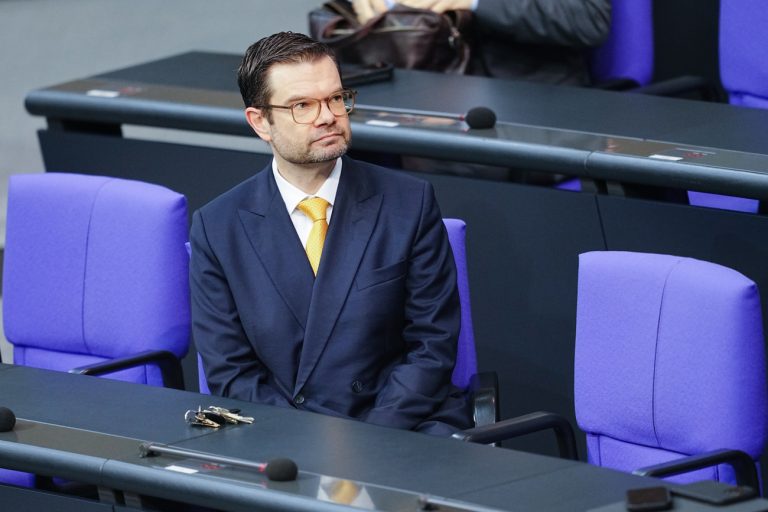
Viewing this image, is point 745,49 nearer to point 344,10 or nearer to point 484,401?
point 344,10

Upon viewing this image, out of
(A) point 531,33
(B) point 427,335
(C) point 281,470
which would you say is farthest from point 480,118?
(C) point 281,470

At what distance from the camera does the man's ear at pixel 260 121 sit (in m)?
3.08

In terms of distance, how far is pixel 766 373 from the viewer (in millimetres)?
2859

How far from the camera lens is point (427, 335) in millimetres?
3002

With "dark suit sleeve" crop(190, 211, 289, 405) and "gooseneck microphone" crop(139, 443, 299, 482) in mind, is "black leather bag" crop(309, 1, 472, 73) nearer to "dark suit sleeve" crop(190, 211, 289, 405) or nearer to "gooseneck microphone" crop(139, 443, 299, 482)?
"dark suit sleeve" crop(190, 211, 289, 405)

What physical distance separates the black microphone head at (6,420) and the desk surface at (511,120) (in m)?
1.52

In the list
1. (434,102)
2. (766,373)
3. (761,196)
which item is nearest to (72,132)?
(434,102)

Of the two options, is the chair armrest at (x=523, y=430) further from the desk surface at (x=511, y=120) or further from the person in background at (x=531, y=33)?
the person in background at (x=531, y=33)

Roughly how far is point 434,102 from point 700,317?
1.54 metres

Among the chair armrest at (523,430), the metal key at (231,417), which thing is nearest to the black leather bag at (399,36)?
the chair armrest at (523,430)

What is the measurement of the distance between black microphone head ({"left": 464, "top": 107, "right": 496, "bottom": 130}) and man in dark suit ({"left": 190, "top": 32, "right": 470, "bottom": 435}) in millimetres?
793

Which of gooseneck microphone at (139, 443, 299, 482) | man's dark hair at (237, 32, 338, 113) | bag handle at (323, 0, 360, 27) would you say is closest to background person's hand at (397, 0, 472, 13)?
bag handle at (323, 0, 360, 27)

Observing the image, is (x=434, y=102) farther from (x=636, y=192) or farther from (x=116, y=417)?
(x=116, y=417)

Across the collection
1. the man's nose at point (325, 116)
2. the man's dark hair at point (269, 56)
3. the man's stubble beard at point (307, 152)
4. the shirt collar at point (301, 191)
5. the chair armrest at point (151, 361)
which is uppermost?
the man's dark hair at point (269, 56)
